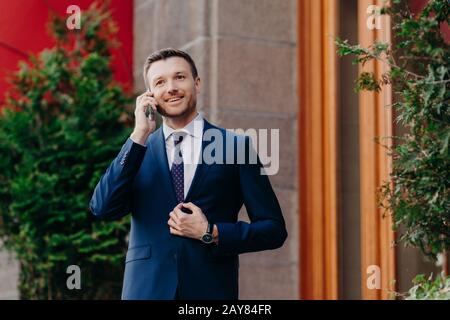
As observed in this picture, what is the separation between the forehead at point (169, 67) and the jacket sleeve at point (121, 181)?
33cm

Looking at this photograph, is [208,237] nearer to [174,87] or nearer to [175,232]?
[175,232]

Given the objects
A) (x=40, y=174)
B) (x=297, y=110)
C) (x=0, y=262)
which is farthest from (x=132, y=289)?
(x=0, y=262)

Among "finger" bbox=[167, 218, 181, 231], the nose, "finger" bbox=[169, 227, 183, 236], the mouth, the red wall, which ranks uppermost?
the red wall

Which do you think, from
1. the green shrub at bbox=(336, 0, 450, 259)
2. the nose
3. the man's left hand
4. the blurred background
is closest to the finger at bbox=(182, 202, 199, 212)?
the man's left hand

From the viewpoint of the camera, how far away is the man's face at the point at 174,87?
405 cm

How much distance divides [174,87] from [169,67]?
3.8 inches

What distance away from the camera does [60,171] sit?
6.99 m

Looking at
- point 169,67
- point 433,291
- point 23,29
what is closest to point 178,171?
point 169,67

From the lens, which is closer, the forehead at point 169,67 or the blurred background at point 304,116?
the forehead at point 169,67

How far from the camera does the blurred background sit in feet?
22.3

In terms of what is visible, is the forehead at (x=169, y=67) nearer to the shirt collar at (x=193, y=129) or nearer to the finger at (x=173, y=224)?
the shirt collar at (x=193, y=129)

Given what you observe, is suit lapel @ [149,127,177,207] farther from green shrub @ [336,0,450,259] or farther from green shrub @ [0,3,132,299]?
green shrub @ [0,3,132,299]

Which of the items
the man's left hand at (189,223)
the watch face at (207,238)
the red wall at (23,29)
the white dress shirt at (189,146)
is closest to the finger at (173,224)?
the man's left hand at (189,223)
